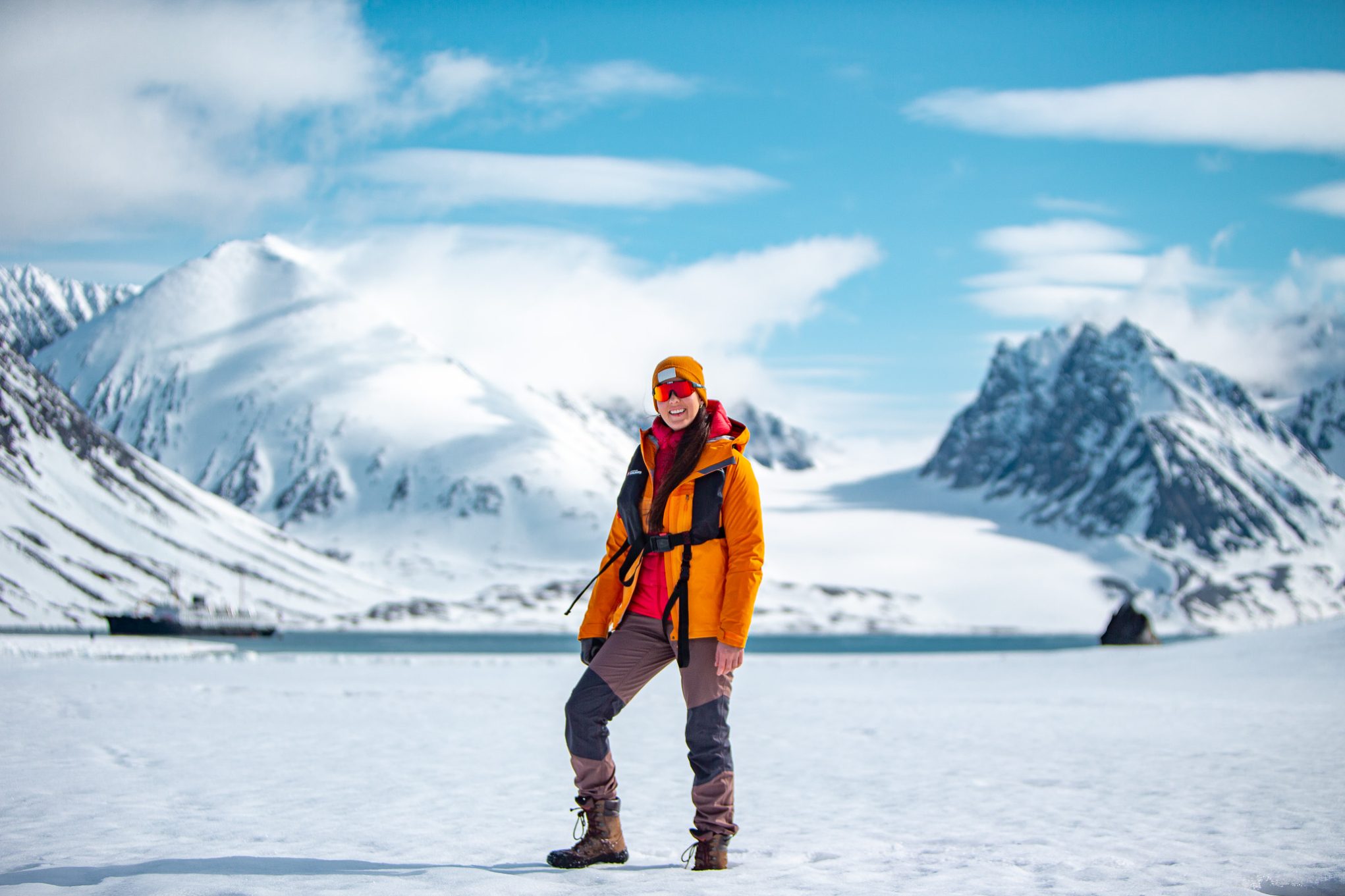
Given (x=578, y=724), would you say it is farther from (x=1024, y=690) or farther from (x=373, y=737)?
(x=1024, y=690)

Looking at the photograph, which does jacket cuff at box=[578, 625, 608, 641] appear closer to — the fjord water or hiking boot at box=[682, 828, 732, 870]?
hiking boot at box=[682, 828, 732, 870]

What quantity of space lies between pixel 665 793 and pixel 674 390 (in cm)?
600

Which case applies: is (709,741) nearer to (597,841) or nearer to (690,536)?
(597,841)

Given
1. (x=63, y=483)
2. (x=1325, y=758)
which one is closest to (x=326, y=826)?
(x=1325, y=758)

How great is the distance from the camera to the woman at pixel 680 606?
8492 mm

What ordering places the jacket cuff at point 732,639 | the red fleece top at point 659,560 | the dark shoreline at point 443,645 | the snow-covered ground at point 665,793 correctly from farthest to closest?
1. the dark shoreline at point 443,645
2. the red fleece top at point 659,560
3. the snow-covered ground at point 665,793
4. the jacket cuff at point 732,639

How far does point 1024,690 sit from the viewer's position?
103ft

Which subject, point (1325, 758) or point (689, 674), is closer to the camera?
point (689, 674)

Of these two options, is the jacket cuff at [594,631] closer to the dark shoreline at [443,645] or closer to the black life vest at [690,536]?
the black life vest at [690,536]

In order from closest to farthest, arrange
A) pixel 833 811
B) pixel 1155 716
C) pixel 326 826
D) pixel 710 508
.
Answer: pixel 710 508 → pixel 326 826 → pixel 833 811 → pixel 1155 716

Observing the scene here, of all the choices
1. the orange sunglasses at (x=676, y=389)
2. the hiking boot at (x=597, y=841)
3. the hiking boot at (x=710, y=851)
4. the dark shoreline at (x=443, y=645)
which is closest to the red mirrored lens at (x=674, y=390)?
the orange sunglasses at (x=676, y=389)

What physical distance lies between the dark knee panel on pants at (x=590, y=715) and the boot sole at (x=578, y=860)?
71 centimetres

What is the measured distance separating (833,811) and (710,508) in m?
4.72

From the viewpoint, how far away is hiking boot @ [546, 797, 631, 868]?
8602 millimetres
